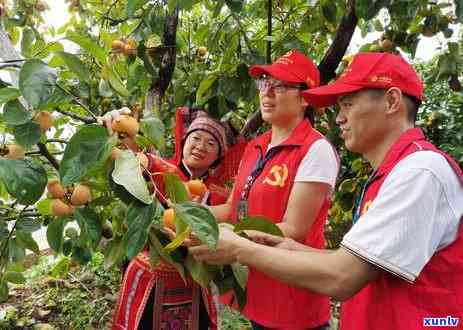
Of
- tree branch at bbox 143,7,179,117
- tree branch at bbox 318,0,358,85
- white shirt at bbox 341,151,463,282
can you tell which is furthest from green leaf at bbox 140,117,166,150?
A: tree branch at bbox 318,0,358,85

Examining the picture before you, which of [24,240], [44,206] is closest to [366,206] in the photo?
[44,206]

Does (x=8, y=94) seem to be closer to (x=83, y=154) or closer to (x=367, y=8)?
(x=83, y=154)

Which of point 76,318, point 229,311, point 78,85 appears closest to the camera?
point 78,85

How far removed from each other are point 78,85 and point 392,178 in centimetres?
76

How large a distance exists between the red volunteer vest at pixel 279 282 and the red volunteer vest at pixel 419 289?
1.56 feet

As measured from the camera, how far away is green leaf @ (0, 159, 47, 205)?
2.82ft

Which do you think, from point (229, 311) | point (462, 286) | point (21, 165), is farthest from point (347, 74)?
point (229, 311)

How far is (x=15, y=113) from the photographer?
886 millimetres

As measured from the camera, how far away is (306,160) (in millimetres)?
1444

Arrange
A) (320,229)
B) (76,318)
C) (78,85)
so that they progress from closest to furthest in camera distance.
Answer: (78,85) → (320,229) → (76,318)

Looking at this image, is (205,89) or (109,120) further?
(205,89)

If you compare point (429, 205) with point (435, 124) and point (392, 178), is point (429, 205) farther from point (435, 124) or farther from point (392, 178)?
point (435, 124)

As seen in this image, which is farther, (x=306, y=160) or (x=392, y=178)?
(x=306, y=160)

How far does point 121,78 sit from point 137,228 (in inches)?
46.8
